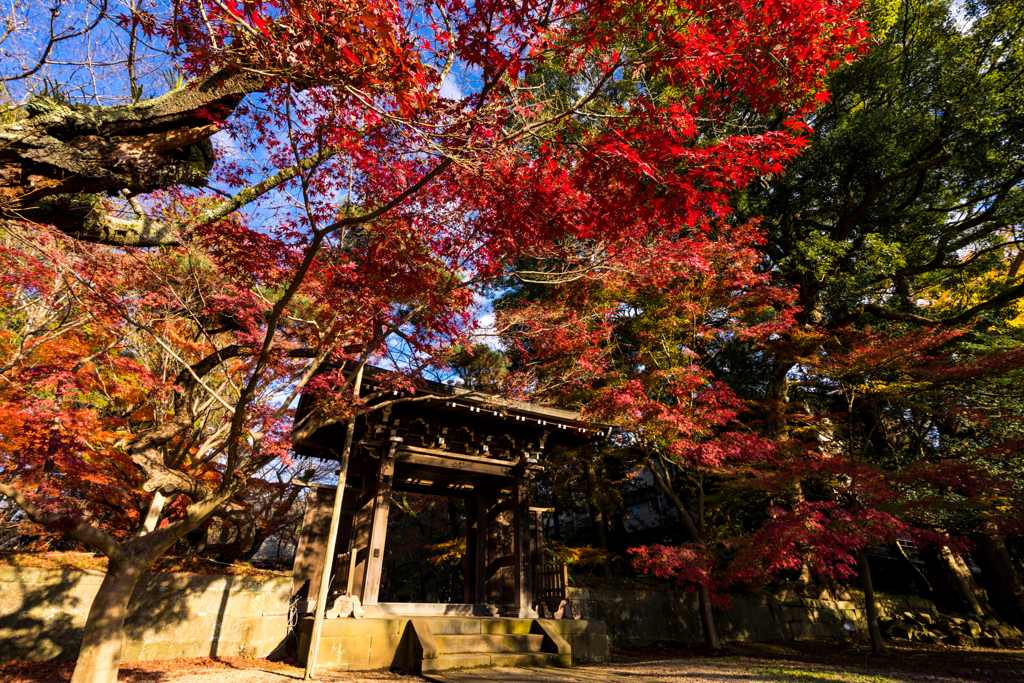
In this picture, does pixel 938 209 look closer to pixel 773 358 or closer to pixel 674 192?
pixel 773 358

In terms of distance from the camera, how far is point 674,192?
4.29 metres

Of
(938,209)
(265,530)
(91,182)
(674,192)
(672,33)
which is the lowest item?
(265,530)

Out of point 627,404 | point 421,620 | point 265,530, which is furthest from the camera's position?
point 265,530

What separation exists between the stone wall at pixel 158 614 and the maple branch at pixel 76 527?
3.81 meters

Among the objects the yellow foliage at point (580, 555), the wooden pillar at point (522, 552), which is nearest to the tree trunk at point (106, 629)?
the wooden pillar at point (522, 552)

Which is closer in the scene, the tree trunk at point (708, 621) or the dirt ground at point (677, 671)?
the dirt ground at point (677, 671)

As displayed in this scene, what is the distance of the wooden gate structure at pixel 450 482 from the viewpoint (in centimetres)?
837

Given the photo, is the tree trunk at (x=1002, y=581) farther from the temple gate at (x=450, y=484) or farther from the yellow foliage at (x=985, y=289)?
the temple gate at (x=450, y=484)

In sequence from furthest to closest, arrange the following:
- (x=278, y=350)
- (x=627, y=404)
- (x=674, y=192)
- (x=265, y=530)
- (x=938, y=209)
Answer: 1. (x=265, y=530)
2. (x=938, y=209)
3. (x=627, y=404)
4. (x=278, y=350)
5. (x=674, y=192)

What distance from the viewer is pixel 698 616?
1209cm

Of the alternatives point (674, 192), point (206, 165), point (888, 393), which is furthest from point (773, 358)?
point (206, 165)

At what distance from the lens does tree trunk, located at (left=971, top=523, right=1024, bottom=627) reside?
13.5m

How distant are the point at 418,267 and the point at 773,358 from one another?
12663 millimetres

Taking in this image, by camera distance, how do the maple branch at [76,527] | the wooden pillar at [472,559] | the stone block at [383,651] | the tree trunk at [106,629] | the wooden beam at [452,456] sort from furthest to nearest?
1. the wooden pillar at [472,559]
2. the wooden beam at [452,456]
3. the stone block at [383,651]
4. the tree trunk at [106,629]
5. the maple branch at [76,527]
